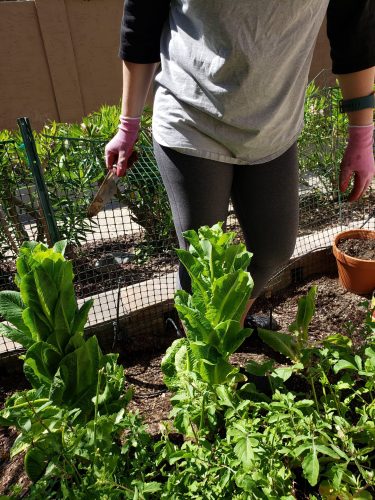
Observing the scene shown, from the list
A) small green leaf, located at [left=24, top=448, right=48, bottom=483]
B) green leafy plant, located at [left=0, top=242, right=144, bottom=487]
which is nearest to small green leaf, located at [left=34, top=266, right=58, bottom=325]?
green leafy plant, located at [left=0, top=242, right=144, bottom=487]

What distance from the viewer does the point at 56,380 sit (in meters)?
1.38

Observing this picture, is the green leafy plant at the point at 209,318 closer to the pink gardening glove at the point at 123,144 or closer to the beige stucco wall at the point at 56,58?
the pink gardening glove at the point at 123,144

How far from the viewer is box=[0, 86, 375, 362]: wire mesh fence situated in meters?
2.63

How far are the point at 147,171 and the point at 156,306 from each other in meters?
0.97

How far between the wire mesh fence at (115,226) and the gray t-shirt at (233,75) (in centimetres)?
104

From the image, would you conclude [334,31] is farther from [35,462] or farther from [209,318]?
[35,462]

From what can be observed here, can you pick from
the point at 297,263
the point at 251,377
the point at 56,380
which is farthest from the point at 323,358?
the point at 297,263

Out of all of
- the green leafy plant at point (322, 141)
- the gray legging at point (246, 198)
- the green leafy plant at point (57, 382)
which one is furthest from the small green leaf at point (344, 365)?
the green leafy plant at point (322, 141)

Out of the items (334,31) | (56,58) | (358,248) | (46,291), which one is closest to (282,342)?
(46,291)

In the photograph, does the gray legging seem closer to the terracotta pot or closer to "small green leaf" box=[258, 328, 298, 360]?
"small green leaf" box=[258, 328, 298, 360]

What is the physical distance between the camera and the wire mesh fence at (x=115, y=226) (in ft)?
8.62

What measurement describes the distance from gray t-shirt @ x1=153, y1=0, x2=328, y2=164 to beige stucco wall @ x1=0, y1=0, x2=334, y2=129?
6056mm

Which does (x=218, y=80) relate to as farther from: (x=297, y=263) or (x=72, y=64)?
(x=72, y=64)

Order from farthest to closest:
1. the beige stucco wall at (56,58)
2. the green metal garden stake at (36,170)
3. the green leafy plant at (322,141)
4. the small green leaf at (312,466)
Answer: the beige stucco wall at (56,58) → the green leafy plant at (322,141) → the green metal garden stake at (36,170) → the small green leaf at (312,466)
